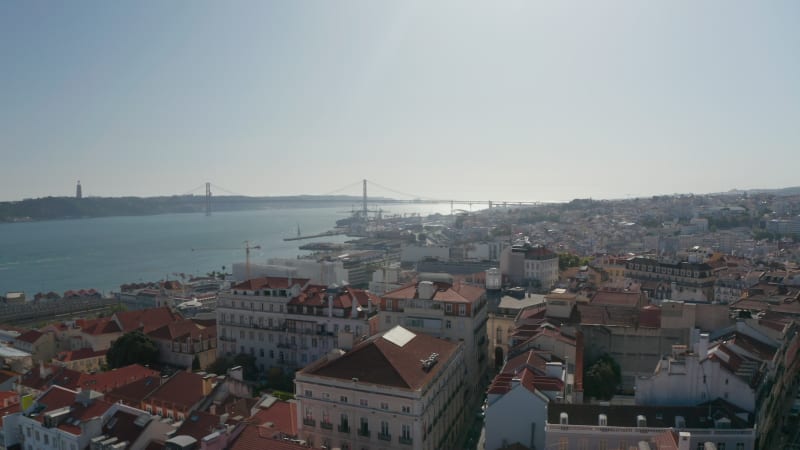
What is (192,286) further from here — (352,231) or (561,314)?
(352,231)

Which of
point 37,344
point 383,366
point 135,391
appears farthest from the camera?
point 37,344

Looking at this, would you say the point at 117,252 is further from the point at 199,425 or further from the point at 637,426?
the point at 637,426

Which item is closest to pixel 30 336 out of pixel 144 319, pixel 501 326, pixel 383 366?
pixel 144 319

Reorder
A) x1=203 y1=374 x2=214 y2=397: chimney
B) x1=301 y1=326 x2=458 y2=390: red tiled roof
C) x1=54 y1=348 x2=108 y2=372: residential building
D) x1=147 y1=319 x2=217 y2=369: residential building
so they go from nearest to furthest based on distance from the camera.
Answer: x1=301 y1=326 x2=458 y2=390: red tiled roof < x1=203 y1=374 x2=214 y2=397: chimney < x1=54 y1=348 x2=108 y2=372: residential building < x1=147 y1=319 x2=217 y2=369: residential building

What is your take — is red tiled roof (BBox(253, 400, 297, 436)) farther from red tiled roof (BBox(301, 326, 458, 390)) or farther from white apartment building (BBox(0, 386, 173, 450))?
white apartment building (BBox(0, 386, 173, 450))

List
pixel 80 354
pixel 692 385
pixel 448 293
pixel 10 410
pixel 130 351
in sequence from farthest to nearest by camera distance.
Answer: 1. pixel 80 354
2. pixel 130 351
3. pixel 448 293
4. pixel 10 410
5. pixel 692 385

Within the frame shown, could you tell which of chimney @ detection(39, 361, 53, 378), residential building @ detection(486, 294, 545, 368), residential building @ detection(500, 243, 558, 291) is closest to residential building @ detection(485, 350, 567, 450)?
residential building @ detection(486, 294, 545, 368)

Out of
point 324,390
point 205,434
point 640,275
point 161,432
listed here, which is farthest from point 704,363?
point 640,275
